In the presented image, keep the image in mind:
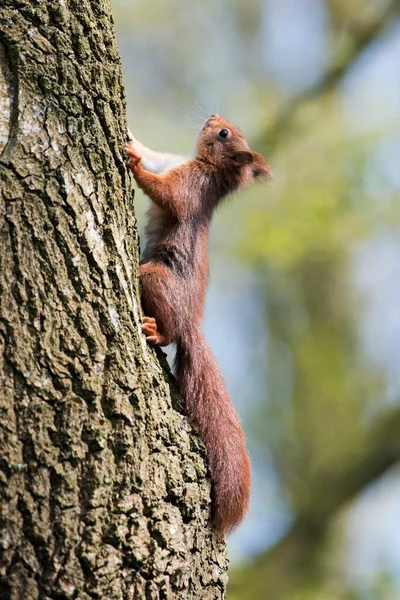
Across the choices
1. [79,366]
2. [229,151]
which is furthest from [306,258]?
[79,366]

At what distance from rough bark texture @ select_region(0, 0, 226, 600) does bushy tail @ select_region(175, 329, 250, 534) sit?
0.10m

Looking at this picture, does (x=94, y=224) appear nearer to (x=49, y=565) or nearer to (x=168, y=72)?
(x=49, y=565)

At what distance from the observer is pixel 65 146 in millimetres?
2633

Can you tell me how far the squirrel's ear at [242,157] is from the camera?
4.59m

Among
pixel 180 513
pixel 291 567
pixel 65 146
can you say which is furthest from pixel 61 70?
pixel 291 567

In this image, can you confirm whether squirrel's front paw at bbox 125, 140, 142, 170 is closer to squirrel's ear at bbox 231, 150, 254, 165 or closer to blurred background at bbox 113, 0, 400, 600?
squirrel's ear at bbox 231, 150, 254, 165

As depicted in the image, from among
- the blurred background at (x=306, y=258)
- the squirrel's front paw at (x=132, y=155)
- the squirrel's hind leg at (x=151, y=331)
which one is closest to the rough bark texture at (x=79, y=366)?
the squirrel's hind leg at (x=151, y=331)

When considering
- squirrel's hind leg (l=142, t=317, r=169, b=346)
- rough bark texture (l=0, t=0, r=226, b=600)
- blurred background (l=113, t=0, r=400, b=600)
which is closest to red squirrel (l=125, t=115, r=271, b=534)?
squirrel's hind leg (l=142, t=317, r=169, b=346)

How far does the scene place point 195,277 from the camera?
143 inches

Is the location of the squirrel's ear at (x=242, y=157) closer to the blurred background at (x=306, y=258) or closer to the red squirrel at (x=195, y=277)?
the red squirrel at (x=195, y=277)

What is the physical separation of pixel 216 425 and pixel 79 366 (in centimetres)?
82

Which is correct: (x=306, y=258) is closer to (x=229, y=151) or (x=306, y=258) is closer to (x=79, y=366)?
(x=229, y=151)

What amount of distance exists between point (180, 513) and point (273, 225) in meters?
7.48

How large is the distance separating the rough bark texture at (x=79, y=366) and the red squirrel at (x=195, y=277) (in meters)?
0.17
